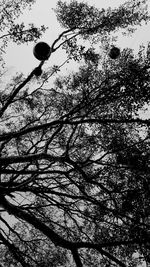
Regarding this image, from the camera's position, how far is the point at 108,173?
7578 mm

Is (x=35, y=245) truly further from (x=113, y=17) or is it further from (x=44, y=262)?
(x=113, y=17)

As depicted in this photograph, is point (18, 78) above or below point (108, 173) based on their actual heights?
above

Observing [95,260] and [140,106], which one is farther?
[95,260]

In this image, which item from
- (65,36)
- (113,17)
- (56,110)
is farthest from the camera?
(56,110)

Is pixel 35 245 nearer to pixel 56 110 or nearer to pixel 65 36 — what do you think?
pixel 56 110

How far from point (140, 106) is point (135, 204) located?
2.84m

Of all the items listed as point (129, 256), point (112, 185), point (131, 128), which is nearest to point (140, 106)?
point (131, 128)

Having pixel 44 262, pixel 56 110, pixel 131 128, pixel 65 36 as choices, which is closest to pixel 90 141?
pixel 131 128

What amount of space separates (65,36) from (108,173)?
5083mm

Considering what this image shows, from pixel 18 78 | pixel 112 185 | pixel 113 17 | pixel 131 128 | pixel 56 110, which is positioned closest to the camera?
pixel 112 185

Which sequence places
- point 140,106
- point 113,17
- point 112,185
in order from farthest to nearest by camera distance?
1. point 113,17
2. point 112,185
3. point 140,106

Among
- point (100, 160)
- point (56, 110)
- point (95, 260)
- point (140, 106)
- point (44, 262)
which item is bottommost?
point (44, 262)

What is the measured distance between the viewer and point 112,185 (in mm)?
7449

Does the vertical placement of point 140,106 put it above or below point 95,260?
above
